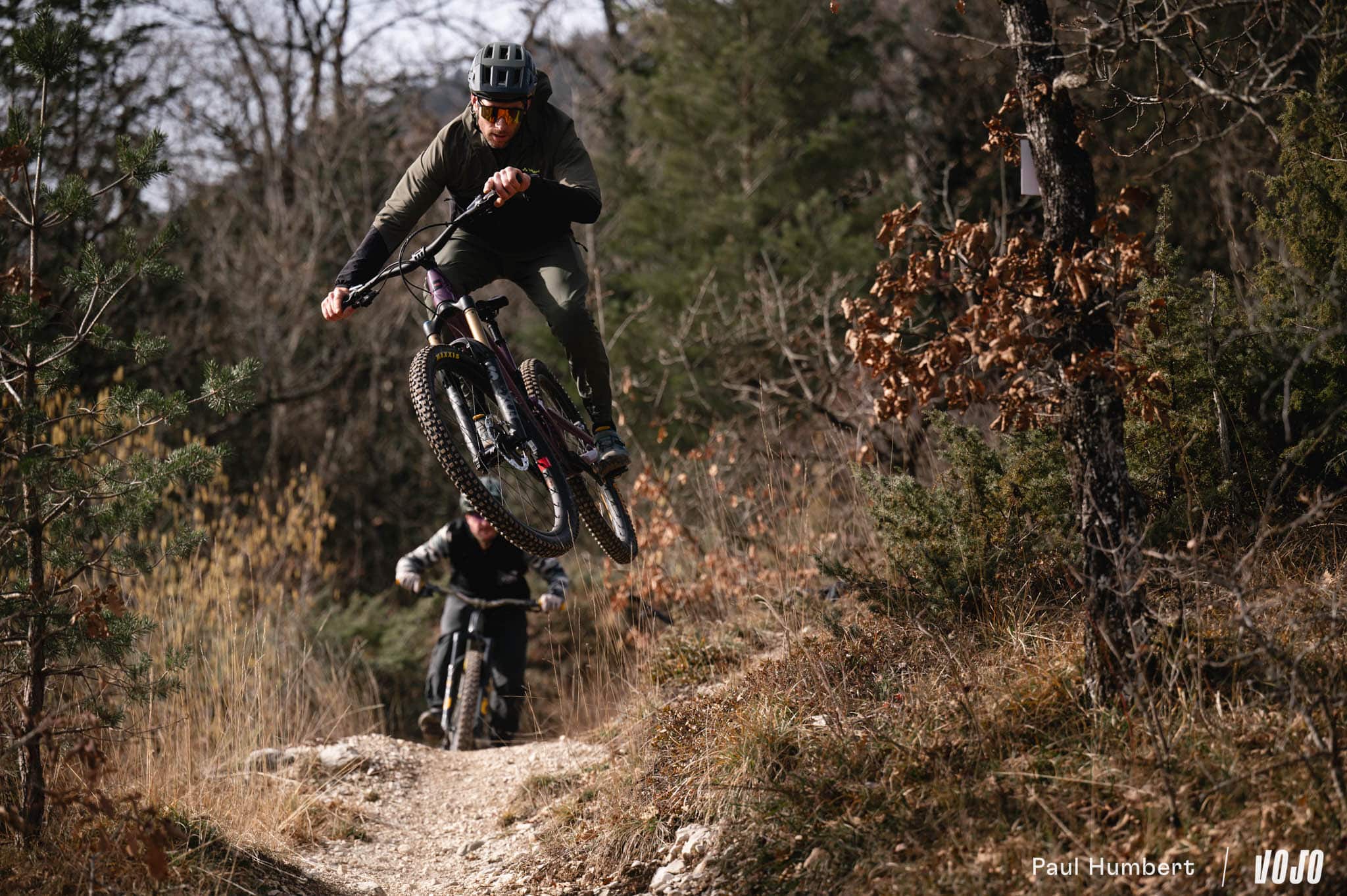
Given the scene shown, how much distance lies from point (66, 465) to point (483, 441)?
1.56m

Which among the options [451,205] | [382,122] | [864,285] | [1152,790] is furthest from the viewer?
[382,122]

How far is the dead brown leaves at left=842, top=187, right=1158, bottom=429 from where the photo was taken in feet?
11.5

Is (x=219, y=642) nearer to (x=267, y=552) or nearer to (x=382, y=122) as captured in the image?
(x=267, y=552)

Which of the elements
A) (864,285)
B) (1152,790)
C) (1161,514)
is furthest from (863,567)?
(864,285)

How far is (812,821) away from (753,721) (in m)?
0.54

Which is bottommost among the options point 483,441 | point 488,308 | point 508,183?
point 483,441

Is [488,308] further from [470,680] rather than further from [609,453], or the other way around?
[470,680]

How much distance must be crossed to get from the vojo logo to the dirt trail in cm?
259

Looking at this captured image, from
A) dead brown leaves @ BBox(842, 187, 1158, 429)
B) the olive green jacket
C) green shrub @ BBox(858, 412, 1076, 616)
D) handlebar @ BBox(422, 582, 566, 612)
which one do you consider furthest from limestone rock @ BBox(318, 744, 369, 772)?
dead brown leaves @ BBox(842, 187, 1158, 429)

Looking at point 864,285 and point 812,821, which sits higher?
point 864,285

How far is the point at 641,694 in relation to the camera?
5.50m

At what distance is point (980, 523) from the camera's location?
474cm
